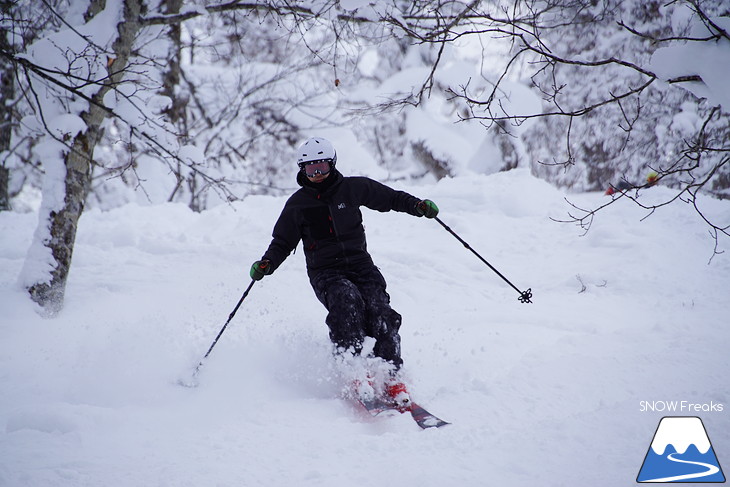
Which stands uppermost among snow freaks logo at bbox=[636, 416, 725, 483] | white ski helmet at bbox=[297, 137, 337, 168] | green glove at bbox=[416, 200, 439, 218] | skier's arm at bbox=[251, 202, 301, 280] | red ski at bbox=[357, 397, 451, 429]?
white ski helmet at bbox=[297, 137, 337, 168]

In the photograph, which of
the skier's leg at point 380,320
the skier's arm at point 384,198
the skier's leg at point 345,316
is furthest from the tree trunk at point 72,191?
the skier's leg at point 380,320

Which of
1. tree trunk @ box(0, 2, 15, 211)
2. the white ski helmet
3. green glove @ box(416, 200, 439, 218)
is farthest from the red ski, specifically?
tree trunk @ box(0, 2, 15, 211)

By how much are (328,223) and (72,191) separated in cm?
304

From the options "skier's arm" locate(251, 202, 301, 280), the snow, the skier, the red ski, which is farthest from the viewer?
"skier's arm" locate(251, 202, 301, 280)

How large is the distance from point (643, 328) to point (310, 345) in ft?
10.9

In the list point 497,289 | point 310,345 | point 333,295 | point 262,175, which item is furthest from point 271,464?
point 262,175

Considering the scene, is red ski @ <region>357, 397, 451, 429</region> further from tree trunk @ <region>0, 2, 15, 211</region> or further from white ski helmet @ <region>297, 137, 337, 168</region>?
tree trunk @ <region>0, 2, 15, 211</region>

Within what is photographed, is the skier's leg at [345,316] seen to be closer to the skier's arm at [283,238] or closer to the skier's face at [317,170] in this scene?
the skier's arm at [283,238]

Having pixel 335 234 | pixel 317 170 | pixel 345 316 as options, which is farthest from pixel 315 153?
pixel 345 316

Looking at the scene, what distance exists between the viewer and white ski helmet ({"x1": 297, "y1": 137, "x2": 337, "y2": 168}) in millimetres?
3910

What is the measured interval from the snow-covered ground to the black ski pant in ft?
1.34

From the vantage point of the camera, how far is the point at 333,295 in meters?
3.76

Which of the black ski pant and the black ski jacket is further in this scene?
the black ski jacket

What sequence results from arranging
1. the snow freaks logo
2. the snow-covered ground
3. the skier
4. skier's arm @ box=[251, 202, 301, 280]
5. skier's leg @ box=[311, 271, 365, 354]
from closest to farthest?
the snow freaks logo → the snow-covered ground → skier's leg @ box=[311, 271, 365, 354] → the skier → skier's arm @ box=[251, 202, 301, 280]
